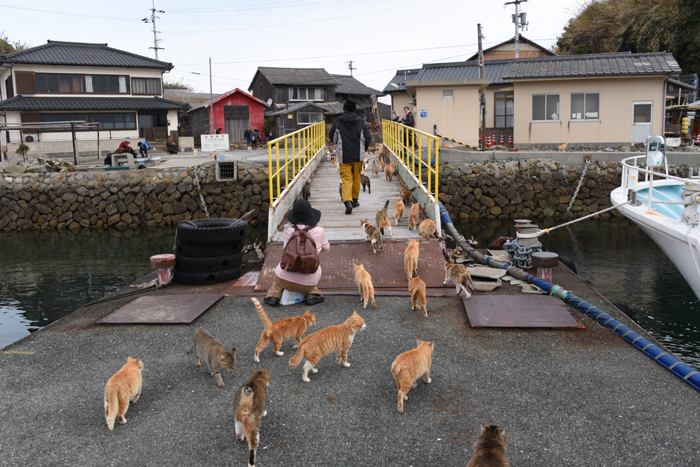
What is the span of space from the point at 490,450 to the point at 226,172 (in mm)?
17815

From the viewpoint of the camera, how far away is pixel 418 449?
362 cm

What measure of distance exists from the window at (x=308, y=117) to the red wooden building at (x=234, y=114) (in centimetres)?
365

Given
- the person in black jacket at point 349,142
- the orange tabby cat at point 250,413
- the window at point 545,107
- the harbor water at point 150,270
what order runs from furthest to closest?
the window at point 545,107 → the person in black jacket at point 349,142 → the harbor water at point 150,270 → the orange tabby cat at point 250,413

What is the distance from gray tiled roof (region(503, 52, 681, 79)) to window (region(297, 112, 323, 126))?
23.2m

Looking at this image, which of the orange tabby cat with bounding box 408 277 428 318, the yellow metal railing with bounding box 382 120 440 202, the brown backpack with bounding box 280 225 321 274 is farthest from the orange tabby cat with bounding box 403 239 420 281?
the yellow metal railing with bounding box 382 120 440 202

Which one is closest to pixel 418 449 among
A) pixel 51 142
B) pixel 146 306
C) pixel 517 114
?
pixel 146 306

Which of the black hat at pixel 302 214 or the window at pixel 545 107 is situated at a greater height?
the window at pixel 545 107

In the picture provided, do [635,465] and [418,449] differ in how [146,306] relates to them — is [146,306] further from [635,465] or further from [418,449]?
[635,465]

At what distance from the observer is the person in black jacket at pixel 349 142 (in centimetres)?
981

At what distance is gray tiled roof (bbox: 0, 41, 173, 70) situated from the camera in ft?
111

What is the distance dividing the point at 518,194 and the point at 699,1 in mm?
23957

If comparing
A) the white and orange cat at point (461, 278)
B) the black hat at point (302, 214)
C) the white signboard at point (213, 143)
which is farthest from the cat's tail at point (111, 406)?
the white signboard at point (213, 143)

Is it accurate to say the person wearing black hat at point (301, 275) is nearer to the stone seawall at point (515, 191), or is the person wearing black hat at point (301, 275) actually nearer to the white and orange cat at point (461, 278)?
the white and orange cat at point (461, 278)

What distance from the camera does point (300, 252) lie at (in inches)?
248
